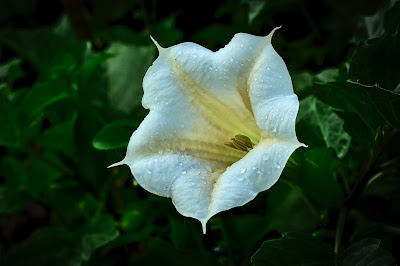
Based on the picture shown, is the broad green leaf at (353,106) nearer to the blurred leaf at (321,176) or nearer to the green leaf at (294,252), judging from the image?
the blurred leaf at (321,176)

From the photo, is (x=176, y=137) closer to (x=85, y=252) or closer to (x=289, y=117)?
(x=289, y=117)

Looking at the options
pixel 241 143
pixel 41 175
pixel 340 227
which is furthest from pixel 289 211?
pixel 41 175

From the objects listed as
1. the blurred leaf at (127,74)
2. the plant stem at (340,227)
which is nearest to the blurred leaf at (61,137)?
the blurred leaf at (127,74)

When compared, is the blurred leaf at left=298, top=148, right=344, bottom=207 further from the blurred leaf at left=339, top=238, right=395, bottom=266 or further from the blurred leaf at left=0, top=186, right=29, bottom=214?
the blurred leaf at left=0, top=186, right=29, bottom=214

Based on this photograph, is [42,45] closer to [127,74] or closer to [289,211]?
[127,74]

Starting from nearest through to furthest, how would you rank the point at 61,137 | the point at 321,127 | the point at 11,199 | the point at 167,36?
1. the point at 321,127
2. the point at 61,137
3. the point at 11,199
4. the point at 167,36

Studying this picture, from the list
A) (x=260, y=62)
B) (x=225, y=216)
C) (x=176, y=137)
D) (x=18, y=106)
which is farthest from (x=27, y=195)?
(x=260, y=62)

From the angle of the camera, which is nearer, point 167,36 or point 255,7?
point 255,7
